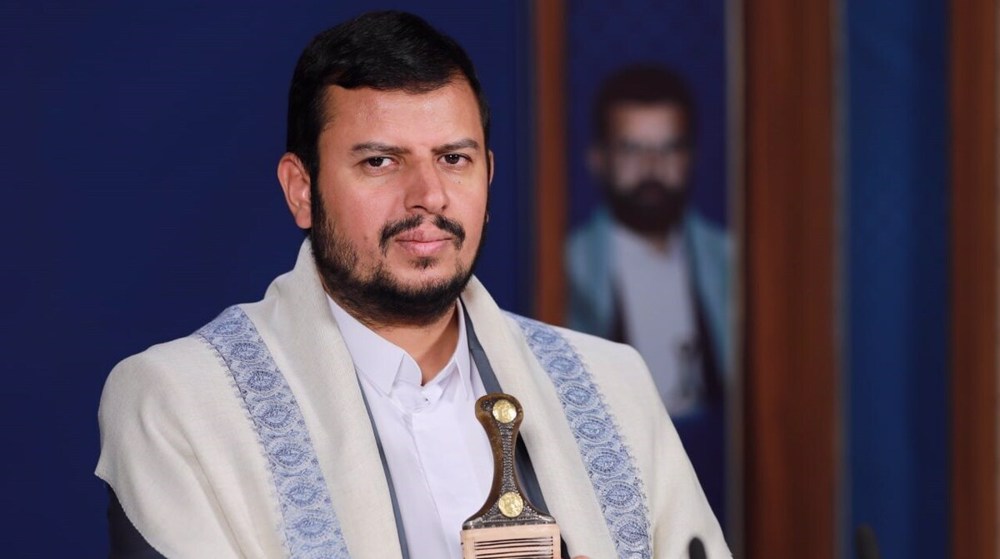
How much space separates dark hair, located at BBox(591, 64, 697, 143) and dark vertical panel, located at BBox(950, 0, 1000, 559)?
634 mm

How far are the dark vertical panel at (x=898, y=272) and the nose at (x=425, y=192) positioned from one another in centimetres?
168

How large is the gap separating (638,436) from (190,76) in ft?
4.57

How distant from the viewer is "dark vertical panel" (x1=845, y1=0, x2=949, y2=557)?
12.9 feet

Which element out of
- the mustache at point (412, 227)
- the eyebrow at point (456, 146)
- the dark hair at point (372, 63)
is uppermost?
the dark hair at point (372, 63)

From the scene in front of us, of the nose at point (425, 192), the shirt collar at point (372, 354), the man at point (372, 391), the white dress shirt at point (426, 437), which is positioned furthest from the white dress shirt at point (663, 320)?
the nose at point (425, 192)

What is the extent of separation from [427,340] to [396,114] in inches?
15.7

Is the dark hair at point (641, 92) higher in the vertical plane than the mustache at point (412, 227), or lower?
higher

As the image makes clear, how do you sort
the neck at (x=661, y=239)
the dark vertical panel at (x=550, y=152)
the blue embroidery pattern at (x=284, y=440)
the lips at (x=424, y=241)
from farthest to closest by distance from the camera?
→ the neck at (x=661, y=239) → the dark vertical panel at (x=550, y=152) → the lips at (x=424, y=241) → the blue embroidery pattern at (x=284, y=440)

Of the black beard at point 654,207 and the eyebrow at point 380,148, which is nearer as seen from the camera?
the eyebrow at point 380,148

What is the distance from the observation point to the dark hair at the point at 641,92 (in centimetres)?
385

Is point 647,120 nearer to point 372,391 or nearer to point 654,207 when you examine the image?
point 654,207

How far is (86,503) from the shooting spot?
137 inches

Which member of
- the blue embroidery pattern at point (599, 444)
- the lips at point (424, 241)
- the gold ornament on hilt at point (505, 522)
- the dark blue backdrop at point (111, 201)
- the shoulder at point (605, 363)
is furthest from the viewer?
the dark blue backdrop at point (111, 201)

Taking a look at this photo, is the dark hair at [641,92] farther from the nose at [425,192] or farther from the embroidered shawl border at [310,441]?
the nose at [425,192]
